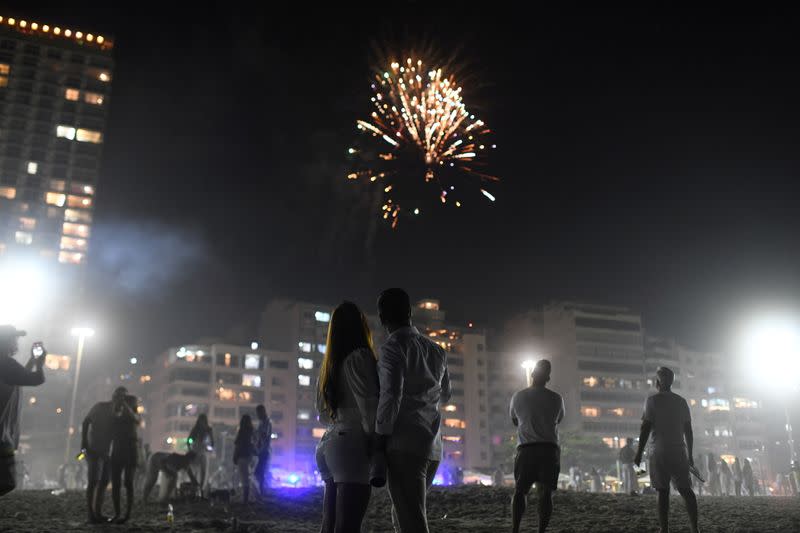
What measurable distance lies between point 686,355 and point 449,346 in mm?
48595

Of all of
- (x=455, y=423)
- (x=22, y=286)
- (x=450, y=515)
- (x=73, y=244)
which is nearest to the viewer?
(x=450, y=515)

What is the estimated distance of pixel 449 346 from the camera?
125 m

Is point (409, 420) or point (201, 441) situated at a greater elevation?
point (409, 420)

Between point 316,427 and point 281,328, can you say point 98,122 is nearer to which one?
point 281,328

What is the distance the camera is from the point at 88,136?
123 m

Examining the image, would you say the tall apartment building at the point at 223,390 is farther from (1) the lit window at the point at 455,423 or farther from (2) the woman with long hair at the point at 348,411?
(2) the woman with long hair at the point at 348,411

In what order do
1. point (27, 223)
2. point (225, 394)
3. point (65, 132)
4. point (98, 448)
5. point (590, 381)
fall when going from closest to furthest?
1. point (98, 448)
2. point (225, 394)
3. point (27, 223)
4. point (590, 381)
5. point (65, 132)

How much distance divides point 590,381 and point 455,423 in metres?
24.0

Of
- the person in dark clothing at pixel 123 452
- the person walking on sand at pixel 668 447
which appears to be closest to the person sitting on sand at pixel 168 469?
the person in dark clothing at pixel 123 452

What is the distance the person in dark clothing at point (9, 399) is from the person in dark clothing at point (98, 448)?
456cm

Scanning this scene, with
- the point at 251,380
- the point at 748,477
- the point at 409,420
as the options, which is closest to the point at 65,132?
the point at 251,380

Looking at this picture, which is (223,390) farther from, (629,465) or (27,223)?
(629,465)

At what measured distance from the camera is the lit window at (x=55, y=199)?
117 meters

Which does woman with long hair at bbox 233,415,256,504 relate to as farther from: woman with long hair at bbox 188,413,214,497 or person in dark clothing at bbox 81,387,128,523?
person in dark clothing at bbox 81,387,128,523
